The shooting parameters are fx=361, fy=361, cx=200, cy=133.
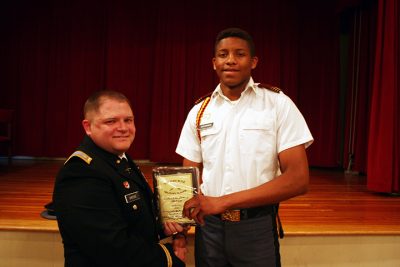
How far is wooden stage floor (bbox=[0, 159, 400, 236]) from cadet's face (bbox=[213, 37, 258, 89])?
1.25 meters

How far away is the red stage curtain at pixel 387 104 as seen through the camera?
3.69 meters

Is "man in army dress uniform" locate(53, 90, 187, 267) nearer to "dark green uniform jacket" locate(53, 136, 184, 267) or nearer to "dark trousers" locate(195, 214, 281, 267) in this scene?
"dark green uniform jacket" locate(53, 136, 184, 267)

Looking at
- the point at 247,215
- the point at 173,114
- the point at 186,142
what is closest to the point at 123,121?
the point at 186,142

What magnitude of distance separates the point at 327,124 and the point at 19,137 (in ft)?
16.4

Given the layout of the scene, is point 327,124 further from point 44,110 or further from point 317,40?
point 44,110

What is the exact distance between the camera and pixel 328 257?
7.34 feet

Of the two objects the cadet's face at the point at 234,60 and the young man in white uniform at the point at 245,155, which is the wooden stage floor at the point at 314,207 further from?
the cadet's face at the point at 234,60

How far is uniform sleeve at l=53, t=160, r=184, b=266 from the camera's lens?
1104mm

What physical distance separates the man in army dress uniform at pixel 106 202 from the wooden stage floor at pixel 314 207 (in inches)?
45.3

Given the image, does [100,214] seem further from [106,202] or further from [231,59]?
Answer: [231,59]

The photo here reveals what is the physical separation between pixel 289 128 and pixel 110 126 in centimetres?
63

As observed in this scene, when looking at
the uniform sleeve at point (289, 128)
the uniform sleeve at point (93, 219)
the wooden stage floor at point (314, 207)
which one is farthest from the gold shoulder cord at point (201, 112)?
the wooden stage floor at point (314, 207)

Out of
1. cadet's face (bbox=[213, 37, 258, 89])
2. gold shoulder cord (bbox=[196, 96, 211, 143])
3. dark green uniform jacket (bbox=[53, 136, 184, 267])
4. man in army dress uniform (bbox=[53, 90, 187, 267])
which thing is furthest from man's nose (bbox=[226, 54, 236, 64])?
dark green uniform jacket (bbox=[53, 136, 184, 267])

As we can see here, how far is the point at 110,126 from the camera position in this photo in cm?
122
